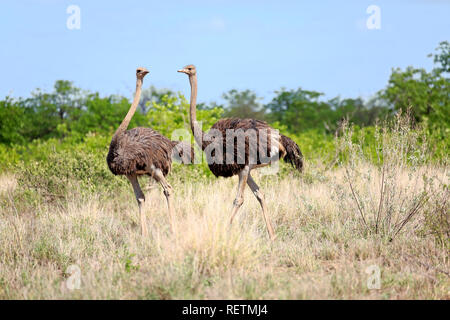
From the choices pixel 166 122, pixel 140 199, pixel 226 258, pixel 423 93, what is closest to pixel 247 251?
pixel 226 258

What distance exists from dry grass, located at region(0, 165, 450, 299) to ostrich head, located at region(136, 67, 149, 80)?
6.13ft

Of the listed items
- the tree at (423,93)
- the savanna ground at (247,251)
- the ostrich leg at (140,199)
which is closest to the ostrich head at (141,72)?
the ostrich leg at (140,199)

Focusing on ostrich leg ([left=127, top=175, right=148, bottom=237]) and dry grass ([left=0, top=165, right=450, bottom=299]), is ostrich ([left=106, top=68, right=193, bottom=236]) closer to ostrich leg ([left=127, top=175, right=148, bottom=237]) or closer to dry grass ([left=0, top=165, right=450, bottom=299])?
ostrich leg ([left=127, top=175, right=148, bottom=237])

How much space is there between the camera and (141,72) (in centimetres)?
675

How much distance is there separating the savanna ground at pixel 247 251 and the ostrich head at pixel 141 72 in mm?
1800

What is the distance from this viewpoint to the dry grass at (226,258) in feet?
13.7

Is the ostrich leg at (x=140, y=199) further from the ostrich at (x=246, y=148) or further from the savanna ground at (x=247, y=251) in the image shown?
the ostrich at (x=246, y=148)

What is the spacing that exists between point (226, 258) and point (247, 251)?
0.19 m

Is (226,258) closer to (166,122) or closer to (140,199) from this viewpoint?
(140,199)

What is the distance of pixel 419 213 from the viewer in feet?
20.3

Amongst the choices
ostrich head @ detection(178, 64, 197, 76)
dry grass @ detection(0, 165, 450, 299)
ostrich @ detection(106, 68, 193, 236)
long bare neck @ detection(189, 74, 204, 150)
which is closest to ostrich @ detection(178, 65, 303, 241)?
long bare neck @ detection(189, 74, 204, 150)

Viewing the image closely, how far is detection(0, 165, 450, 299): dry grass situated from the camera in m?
4.18

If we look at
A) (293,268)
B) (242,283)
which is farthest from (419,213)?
(242,283)
